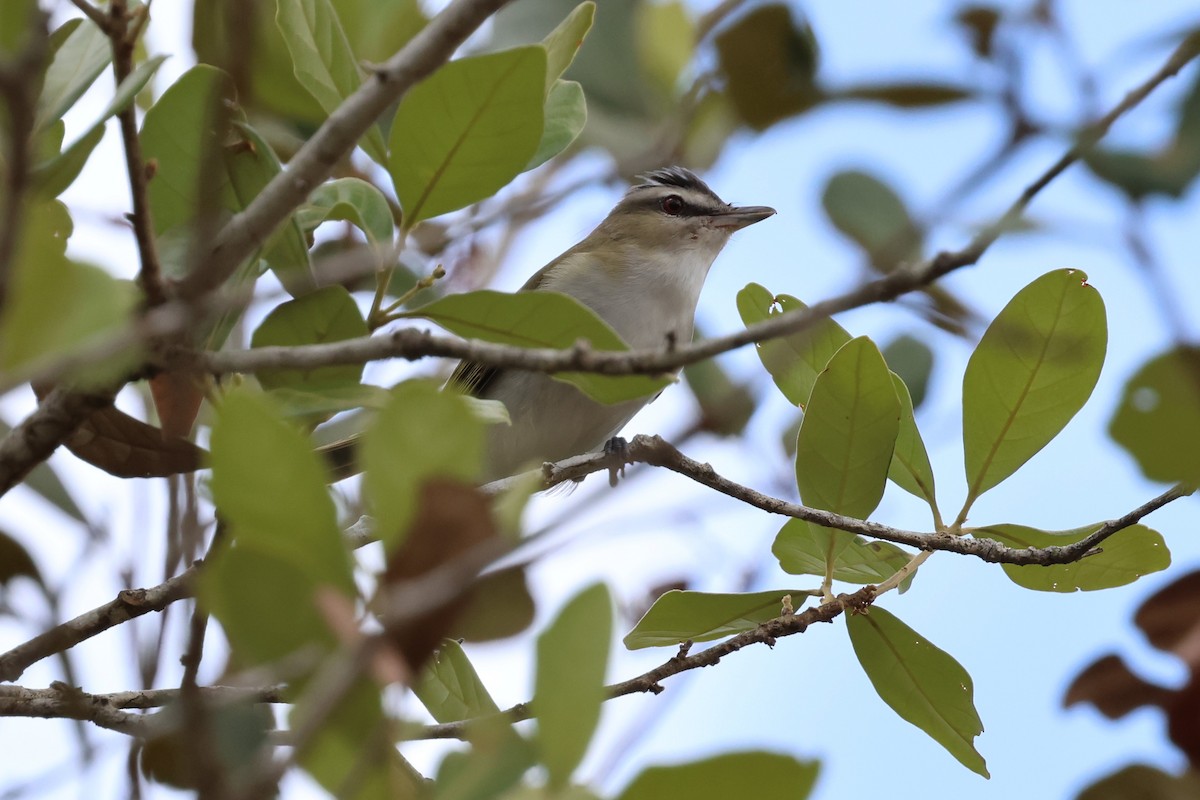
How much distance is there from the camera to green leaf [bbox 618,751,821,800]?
2.98 feet

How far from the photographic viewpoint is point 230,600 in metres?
0.90

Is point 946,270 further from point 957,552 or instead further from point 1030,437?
point 957,552

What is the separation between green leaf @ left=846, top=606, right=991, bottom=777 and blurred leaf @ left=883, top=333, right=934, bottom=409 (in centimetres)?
62

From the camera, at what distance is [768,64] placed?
1300 mm

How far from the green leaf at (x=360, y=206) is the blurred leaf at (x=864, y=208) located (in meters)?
1.07

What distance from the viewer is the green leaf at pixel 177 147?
1.78 meters

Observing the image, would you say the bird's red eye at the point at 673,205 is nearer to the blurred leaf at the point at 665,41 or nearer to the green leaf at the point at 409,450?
the blurred leaf at the point at 665,41

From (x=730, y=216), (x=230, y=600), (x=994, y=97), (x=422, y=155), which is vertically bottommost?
(x=230, y=600)

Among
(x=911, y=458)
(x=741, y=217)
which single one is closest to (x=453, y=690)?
(x=911, y=458)

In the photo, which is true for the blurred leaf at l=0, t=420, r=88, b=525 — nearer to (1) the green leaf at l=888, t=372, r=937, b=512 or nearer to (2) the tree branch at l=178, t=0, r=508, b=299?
(2) the tree branch at l=178, t=0, r=508, b=299

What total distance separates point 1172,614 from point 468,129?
104 centimetres

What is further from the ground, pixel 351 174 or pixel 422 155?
pixel 351 174

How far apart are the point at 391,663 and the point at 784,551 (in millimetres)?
1504

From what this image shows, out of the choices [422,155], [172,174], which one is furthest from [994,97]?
[172,174]
